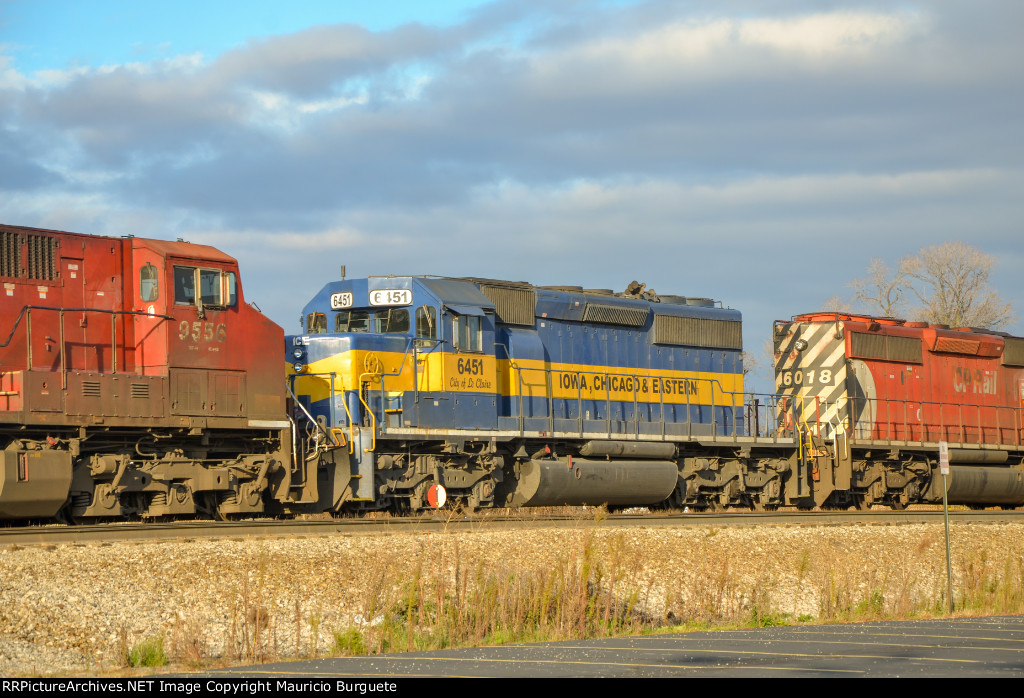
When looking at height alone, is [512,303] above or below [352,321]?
above

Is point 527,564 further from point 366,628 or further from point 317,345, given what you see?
point 317,345

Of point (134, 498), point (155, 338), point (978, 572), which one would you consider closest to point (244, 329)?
point (155, 338)

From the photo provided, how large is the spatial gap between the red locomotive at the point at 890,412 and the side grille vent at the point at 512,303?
6584 millimetres

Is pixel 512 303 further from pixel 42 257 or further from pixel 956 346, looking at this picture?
pixel 956 346

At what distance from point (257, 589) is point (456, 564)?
1.85 m

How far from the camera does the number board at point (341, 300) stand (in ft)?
60.3

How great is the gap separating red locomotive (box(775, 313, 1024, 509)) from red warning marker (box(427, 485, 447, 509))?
8284mm

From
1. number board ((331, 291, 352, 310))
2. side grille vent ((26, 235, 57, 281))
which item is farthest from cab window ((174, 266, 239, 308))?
number board ((331, 291, 352, 310))

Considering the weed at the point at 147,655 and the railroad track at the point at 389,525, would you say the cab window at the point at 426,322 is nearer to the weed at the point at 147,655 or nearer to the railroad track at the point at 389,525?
the railroad track at the point at 389,525

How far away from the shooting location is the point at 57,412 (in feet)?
45.5

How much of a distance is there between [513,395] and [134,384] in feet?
22.2

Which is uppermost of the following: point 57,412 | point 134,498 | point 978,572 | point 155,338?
point 155,338

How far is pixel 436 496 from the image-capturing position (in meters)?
17.5

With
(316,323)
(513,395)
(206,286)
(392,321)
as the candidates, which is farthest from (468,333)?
(206,286)
